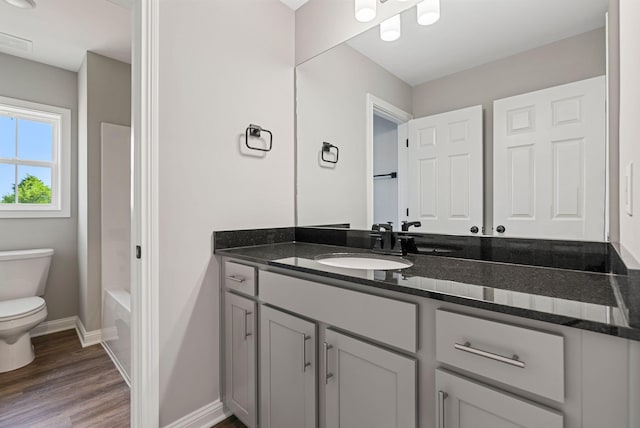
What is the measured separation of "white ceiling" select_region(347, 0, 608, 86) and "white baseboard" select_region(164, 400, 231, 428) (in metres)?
1.93

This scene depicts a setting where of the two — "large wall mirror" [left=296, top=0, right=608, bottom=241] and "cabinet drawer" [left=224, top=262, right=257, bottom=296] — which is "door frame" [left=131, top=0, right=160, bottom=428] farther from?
"large wall mirror" [left=296, top=0, right=608, bottom=241]

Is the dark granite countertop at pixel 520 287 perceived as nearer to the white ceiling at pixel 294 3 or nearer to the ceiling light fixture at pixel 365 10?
the ceiling light fixture at pixel 365 10

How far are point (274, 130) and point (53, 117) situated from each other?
96.0 inches

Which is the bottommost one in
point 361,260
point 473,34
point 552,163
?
point 361,260

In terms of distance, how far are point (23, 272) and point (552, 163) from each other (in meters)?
3.59

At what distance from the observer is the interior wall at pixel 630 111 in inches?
26.8

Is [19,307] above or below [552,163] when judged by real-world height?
below

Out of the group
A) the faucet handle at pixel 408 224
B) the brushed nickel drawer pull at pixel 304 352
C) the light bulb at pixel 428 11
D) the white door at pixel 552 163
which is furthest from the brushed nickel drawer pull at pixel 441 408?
the light bulb at pixel 428 11

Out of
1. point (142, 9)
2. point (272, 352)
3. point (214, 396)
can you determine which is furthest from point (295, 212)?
point (142, 9)

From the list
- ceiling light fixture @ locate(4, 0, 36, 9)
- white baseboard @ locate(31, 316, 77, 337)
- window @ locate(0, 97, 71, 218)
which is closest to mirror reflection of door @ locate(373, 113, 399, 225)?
ceiling light fixture @ locate(4, 0, 36, 9)

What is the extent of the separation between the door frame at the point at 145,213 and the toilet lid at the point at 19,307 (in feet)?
4.73

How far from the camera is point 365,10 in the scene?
62.6 inches

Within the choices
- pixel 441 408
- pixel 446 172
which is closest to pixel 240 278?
pixel 441 408

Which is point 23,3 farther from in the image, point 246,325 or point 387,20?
point 246,325
